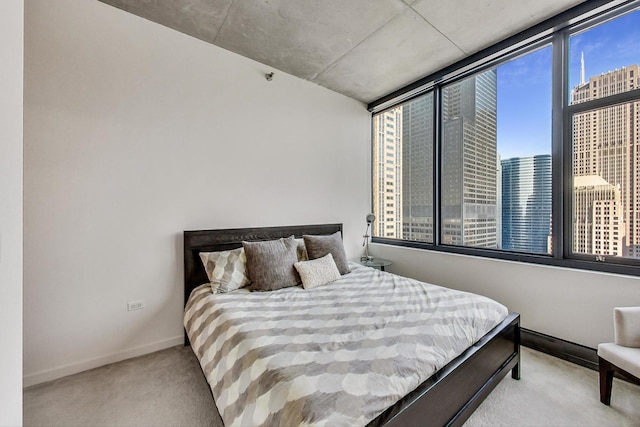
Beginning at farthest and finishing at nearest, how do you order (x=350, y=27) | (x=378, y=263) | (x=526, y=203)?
(x=378, y=263) → (x=526, y=203) → (x=350, y=27)

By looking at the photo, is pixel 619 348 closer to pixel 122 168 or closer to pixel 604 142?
pixel 604 142

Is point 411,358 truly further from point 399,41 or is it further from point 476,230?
point 399,41

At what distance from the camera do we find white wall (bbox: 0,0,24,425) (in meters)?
0.78

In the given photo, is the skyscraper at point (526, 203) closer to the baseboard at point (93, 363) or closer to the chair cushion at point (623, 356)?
the chair cushion at point (623, 356)

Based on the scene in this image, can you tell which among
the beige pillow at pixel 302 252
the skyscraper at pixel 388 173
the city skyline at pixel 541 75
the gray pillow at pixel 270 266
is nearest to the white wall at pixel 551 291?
the skyscraper at pixel 388 173

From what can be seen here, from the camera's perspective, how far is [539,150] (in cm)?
252

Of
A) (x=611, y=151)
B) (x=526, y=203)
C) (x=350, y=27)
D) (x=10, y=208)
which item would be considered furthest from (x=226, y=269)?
(x=611, y=151)

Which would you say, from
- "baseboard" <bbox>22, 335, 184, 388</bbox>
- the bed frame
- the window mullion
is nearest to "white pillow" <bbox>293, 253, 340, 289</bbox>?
the bed frame

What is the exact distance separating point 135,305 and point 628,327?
3671 millimetres

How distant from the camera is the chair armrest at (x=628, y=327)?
1637 millimetres

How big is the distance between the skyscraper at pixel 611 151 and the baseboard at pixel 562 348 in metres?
0.81

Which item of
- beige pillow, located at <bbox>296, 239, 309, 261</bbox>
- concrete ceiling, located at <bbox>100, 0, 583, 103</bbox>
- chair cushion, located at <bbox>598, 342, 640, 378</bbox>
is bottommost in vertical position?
chair cushion, located at <bbox>598, 342, 640, 378</bbox>

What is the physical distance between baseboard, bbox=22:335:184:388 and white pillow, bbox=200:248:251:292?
2.47ft

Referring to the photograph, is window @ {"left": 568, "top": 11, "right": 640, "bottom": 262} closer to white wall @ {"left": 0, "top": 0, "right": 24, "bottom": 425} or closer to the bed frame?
the bed frame
